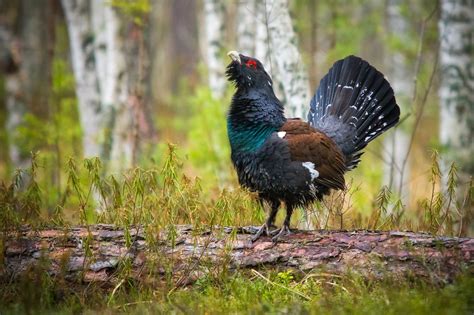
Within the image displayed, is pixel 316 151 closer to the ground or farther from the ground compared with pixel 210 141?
closer to the ground

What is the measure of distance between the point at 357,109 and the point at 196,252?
2545mm

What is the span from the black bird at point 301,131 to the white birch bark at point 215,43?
5777 millimetres

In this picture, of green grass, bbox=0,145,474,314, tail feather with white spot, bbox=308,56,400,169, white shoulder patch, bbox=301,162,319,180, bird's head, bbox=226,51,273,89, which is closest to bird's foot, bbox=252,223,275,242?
green grass, bbox=0,145,474,314

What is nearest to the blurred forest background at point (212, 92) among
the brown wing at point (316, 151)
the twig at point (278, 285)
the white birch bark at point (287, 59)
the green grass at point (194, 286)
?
the white birch bark at point (287, 59)

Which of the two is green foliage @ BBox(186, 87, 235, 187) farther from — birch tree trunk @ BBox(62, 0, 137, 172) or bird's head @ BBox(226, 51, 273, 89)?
bird's head @ BBox(226, 51, 273, 89)

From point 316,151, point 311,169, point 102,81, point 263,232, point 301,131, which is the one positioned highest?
point 102,81

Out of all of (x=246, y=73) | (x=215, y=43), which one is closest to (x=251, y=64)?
(x=246, y=73)

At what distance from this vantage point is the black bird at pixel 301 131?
610 cm

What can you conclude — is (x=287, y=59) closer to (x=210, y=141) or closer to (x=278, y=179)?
(x=278, y=179)

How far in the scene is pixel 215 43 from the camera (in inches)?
520

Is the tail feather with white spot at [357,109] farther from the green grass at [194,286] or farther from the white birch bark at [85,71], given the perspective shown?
the white birch bark at [85,71]

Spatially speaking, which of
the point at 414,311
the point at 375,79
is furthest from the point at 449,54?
the point at 414,311

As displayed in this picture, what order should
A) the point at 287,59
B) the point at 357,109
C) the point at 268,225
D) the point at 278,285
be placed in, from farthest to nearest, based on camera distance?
the point at 287,59 < the point at 357,109 < the point at 268,225 < the point at 278,285

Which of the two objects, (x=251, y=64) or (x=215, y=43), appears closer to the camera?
(x=251, y=64)
